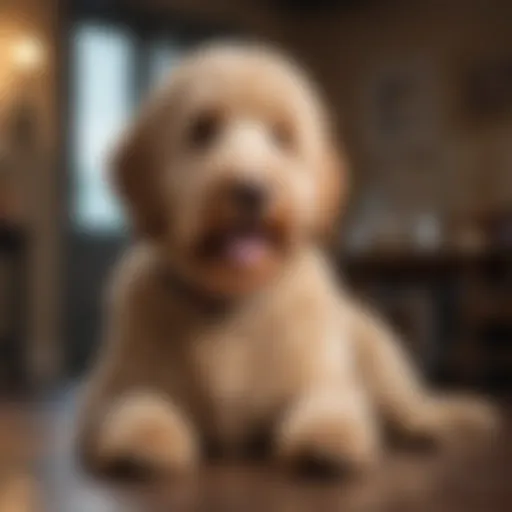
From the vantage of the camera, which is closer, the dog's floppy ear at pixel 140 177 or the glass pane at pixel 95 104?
the dog's floppy ear at pixel 140 177

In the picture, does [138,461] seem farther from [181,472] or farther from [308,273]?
[308,273]

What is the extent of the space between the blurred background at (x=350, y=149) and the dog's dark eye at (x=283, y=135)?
1.76 meters

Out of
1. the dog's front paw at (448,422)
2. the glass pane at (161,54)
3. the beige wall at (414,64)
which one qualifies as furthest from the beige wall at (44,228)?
the dog's front paw at (448,422)

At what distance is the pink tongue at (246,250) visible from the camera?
681 mm

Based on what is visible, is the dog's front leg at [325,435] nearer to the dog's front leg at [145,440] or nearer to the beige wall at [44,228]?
the dog's front leg at [145,440]

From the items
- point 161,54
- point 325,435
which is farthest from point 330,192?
point 161,54

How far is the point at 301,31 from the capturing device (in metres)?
4.12

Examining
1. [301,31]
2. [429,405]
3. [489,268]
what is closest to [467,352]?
[489,268]

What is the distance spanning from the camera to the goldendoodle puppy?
2.20 feet

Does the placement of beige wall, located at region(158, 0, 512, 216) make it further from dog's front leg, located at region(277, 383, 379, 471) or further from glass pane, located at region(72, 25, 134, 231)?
dog's front leg, located at region(277, 383, 379, 471)

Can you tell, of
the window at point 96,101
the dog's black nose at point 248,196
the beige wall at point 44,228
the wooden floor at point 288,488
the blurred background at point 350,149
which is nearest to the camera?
the wooden floor at point 288,488

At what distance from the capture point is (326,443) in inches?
25.2

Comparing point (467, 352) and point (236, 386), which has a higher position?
point (467, 352)

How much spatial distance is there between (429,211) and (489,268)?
132 centimetres
